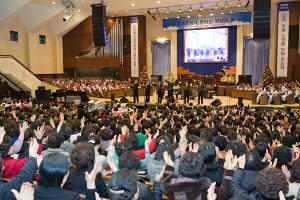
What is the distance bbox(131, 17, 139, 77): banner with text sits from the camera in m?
24.2

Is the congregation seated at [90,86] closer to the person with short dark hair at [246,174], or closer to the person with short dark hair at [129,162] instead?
the person with short dark hair at [129,162]

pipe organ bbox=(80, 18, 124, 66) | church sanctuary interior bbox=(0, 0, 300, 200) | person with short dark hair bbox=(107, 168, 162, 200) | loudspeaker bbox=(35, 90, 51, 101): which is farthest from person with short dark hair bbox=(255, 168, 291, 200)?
pipe organ bbox=(80, 18, 124, 66)

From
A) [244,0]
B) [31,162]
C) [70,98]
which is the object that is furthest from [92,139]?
[244,0]

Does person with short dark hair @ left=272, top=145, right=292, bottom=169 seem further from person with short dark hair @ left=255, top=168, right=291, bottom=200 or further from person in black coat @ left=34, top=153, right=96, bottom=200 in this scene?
person in black coat @ left=34, top=153, right=96, bottom=200

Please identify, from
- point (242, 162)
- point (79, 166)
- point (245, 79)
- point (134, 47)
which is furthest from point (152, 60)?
point (242, 162)

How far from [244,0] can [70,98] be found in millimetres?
10660

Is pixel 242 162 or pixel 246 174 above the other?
pixel 242 162

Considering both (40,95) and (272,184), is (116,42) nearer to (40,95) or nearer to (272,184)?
(40,95)

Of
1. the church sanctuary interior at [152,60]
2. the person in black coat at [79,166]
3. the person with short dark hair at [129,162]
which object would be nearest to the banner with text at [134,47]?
the church sanctuary interior at [152,60]

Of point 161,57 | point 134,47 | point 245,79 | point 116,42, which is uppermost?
point 116,42

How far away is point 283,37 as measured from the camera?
20109 mm

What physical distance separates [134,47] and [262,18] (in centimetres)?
1255

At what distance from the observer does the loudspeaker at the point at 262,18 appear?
42.1 feet

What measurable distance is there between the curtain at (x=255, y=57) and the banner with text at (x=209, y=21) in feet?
5.31
